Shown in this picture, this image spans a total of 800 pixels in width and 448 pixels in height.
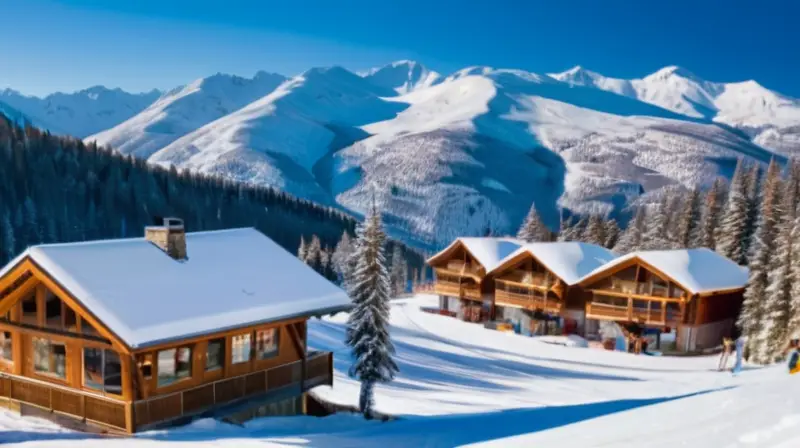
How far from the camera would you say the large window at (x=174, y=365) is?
53.0ft

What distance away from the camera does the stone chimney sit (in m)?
18.3

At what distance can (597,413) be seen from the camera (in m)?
19.5

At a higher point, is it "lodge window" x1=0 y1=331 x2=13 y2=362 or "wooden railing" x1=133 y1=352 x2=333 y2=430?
"lodge window" x1=0 y1=331 x2=13 y2=362

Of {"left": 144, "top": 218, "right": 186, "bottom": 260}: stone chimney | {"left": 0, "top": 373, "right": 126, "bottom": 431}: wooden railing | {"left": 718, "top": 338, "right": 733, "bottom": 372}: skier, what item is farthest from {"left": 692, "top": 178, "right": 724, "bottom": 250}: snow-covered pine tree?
{"left": 0, "top": 373, "right": 126, "bottom": 431}: wooden railing

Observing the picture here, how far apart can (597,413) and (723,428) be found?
1096 centimetres

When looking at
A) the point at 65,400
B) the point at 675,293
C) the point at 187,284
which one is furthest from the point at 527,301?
the point at 65,400

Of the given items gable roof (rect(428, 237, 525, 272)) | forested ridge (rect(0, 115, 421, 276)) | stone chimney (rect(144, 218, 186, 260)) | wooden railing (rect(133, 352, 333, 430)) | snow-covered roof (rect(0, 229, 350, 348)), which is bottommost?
forested ridge (rect(0, 115, 421, 276))

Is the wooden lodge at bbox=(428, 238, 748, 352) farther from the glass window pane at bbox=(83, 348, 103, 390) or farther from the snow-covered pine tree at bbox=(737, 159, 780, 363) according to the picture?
the glass window pane at bbox=(83, 348, 103, 390)

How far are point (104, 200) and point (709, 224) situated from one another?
399ft

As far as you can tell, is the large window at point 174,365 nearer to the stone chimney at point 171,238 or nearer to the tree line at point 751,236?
the stone chimney at point 171,238

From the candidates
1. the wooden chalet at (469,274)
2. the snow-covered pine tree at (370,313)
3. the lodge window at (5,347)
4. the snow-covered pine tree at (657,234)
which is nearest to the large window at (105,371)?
the lodge window at (5,347)

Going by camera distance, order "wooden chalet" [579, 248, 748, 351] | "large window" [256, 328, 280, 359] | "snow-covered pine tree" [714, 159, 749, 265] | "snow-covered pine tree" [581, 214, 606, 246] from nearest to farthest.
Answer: "large window" [256, 328, 280, 359] < "wooden chalet" [579, 248, 748, 351] < "snow-covered pine tree" [714, 159, 749, 265] < "snow-covered pine tree" [581, 214, 606, 246]

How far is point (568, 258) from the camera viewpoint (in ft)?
150

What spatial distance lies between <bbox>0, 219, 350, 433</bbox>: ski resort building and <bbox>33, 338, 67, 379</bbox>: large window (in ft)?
0.13
